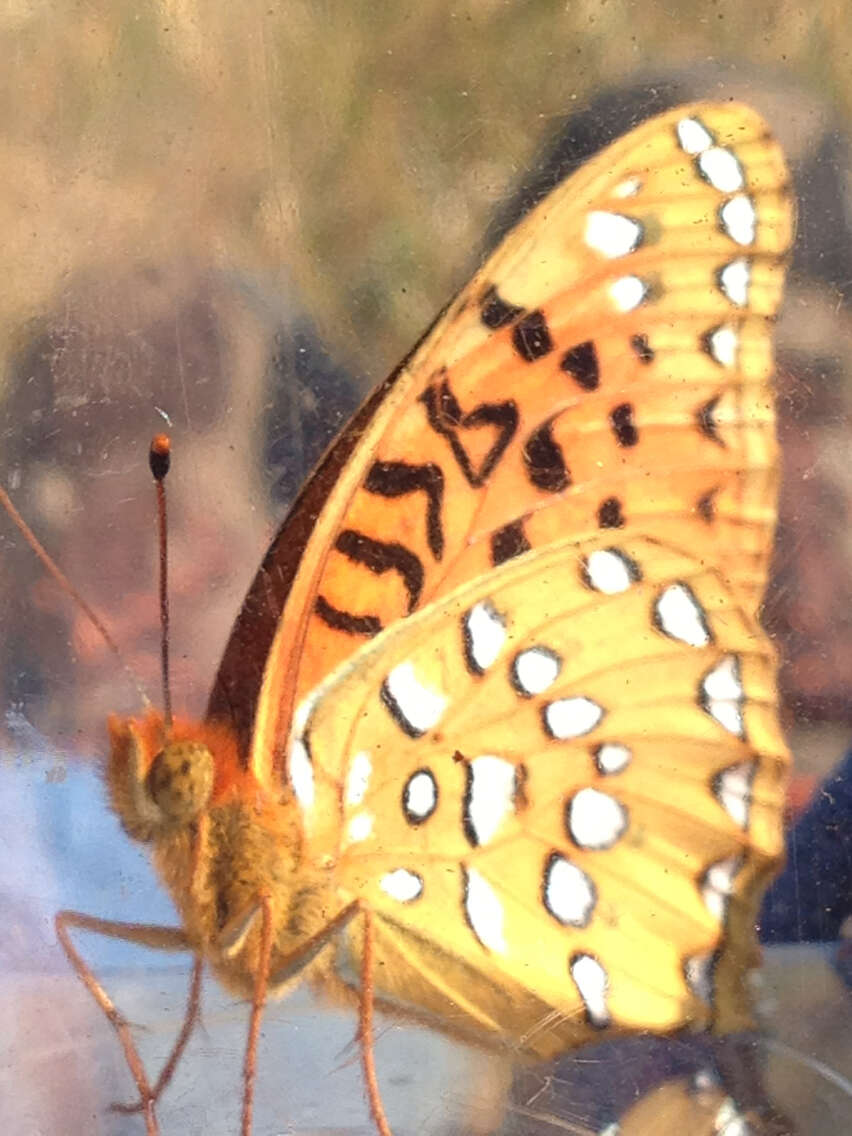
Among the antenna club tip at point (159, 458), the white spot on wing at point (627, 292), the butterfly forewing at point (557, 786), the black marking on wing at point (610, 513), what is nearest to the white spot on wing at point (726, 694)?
the butterfly forewing at point (557, 786)

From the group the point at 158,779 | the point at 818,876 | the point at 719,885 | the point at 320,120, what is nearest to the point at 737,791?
the point at 719,885

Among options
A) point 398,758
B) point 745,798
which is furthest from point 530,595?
point 745,798

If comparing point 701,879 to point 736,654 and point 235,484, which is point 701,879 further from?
point 235,484

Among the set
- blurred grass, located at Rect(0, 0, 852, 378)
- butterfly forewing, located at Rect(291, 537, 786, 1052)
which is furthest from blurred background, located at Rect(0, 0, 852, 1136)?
butterfly forewing, located at Rect(291, 537, 786, 1052)

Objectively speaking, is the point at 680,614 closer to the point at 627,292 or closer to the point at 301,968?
the point at 627,292

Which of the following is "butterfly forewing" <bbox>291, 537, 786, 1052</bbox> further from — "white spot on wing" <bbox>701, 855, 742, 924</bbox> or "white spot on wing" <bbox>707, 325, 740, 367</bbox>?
"white spot on wing" <bbox>707, 325, 740, 367</bbox>
